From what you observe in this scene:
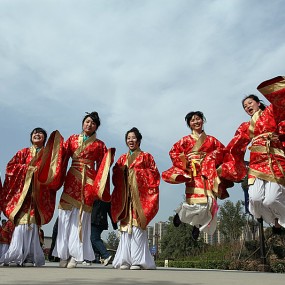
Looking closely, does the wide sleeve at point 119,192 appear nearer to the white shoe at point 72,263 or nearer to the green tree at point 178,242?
the white shoe at point 72,263

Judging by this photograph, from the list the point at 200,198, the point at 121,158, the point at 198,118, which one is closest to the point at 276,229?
the point at 200,198

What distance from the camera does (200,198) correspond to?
611cm

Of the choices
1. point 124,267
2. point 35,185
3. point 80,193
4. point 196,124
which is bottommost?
point 124,267

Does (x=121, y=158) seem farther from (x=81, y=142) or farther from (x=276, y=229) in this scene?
(x=276, y=229)

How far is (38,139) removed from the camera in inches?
263

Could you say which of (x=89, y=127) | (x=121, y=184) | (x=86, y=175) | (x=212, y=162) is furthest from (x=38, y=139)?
(x=212, y=162)

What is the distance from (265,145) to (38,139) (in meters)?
3.52

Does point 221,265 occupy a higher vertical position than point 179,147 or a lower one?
lower

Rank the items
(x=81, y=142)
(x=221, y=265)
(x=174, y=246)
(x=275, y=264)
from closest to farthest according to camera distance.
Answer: (x=81, y=142)
(x=275, y=264)
(x=221, y=265)
(x=174, y=246)

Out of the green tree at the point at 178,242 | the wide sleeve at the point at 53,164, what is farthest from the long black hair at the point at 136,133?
the green tree at the point at 178,242

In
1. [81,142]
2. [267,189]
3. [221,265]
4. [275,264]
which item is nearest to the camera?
[267,189]

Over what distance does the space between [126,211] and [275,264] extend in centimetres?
562

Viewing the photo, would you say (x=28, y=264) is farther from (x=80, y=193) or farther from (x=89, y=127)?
(x=89, y=127)

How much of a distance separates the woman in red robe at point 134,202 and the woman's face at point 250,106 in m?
1.62
